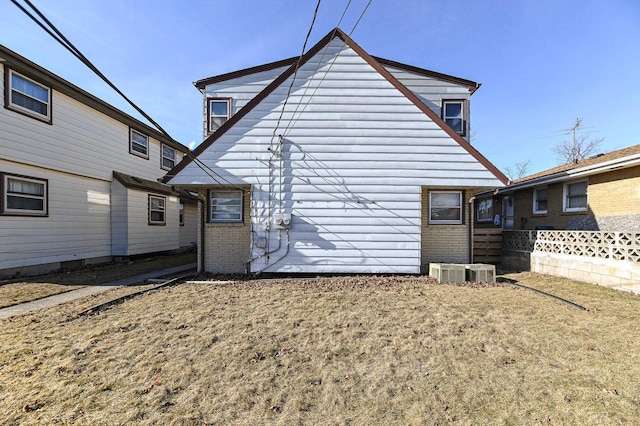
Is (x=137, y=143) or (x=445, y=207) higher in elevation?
(x=137, y=143)

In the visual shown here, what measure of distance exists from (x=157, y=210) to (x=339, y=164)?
11.4m

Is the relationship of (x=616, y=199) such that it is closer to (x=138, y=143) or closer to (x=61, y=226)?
(x=61, y=226)

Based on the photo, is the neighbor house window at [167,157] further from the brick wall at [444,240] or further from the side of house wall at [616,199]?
the side of house wall at [616,199]

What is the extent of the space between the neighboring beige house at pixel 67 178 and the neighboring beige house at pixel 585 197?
14442 mm

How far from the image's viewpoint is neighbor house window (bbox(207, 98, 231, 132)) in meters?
10.6

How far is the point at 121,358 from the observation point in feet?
12.3

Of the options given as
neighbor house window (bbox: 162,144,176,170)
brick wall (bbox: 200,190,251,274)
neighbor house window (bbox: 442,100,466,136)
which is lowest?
brick wall (bbox: 200,190,251,274)

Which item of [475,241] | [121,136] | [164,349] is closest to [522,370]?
[164,349]

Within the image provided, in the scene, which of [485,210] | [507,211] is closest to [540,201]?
[507,211]

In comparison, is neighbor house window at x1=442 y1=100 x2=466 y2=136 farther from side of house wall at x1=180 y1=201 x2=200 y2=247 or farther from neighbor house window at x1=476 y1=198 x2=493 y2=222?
side of house wall at x1=180 y1=201 x2=200 y2=247

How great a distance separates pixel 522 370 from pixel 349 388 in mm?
2221

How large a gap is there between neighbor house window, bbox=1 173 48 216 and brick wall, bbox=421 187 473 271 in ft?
44.1

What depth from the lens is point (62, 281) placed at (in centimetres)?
861

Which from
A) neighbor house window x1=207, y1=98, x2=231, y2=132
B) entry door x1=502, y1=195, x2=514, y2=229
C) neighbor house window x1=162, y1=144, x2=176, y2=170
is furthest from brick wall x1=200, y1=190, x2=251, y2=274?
entry door x1=502, y1=195, x2=514, y2=229
